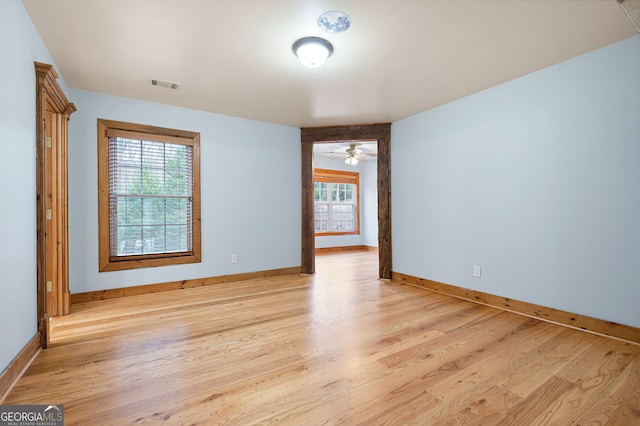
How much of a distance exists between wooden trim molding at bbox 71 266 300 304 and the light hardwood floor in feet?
0.90

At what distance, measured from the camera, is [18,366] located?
71.6 inches

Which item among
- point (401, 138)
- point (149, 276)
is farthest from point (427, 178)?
point (149, 276)

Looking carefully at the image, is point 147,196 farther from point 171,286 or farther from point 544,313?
point 544,313

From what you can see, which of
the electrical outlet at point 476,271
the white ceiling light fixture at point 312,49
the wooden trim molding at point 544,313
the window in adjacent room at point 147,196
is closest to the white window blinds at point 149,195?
the window in adjacent room at point 147,196

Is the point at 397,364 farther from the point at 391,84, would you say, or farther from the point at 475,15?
the point at 391,84

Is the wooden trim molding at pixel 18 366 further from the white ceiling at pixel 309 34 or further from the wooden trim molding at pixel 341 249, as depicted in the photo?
the wooden trim molding at pixel 341 249

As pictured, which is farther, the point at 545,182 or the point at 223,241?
the point at 223,241

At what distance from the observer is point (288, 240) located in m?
4.84

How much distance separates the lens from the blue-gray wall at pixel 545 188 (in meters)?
2.36

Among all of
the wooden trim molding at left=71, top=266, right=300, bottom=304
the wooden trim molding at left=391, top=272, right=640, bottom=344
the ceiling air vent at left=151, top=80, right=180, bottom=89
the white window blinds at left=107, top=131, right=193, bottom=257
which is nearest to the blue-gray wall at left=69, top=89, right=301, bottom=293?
the wooden trim molding at left=71, top=266, right=300, bottom=304

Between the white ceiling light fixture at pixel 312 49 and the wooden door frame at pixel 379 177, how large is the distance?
224cm

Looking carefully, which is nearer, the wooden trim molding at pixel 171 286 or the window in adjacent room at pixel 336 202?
the wooden trim molding at pixel 171 286

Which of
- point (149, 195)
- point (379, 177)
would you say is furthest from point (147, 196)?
point (379, 177)

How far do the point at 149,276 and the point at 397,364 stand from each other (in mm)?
3261
